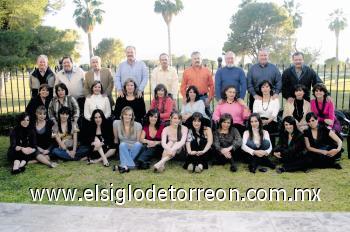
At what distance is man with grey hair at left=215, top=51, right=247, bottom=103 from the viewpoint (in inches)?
302

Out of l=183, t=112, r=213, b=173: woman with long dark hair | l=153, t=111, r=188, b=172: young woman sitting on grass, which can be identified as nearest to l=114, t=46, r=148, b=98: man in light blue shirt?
l=153, t=111, r=188, b=172: young woman sitting on grass

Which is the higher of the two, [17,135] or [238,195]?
[17,135]

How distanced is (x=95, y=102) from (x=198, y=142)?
2127 millimetres

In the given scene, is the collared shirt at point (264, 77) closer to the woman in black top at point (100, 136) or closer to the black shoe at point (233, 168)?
the black shoe at point (233, 168)

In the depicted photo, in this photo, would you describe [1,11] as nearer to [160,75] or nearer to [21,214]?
[160,75]

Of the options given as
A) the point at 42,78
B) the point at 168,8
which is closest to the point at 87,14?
the point at 168,8

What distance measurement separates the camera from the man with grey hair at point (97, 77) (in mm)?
7875

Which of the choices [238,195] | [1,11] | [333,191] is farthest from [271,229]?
[1,11]

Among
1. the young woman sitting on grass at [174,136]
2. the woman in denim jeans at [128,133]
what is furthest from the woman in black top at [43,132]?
the young woman sitting on grass at [174,136]

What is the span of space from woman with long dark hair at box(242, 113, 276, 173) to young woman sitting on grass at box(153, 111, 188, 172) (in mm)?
1040

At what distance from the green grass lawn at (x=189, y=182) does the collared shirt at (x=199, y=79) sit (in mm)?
1687

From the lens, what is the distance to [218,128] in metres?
7.03

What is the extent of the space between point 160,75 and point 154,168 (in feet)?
6.94

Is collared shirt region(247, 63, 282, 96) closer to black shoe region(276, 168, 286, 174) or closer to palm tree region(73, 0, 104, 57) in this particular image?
black shoe region(276, 168, 286, 174)
